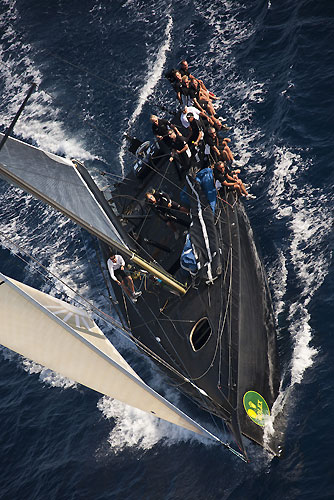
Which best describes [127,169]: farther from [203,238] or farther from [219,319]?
[219,319]

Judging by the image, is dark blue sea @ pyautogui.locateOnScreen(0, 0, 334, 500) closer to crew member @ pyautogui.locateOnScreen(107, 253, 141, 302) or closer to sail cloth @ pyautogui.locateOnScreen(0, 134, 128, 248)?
sail cloth @ pyautogui.locateOnScreen(0, 134, 128, 248)

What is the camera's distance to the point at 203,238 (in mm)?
14984

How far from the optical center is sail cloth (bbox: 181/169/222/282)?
48.3ft

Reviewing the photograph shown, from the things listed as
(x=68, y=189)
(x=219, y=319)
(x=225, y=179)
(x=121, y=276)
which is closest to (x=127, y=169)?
(x=225, y=179)

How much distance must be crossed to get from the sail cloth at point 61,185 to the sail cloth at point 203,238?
1742mm

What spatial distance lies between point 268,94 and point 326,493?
1399 centimetres

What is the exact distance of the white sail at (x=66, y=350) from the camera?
1168 centimetres

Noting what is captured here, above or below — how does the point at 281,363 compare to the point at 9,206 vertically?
above

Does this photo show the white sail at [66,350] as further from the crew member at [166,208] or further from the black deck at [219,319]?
the crew member at [166,208]

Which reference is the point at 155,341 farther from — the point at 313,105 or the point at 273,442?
the point at 313,105

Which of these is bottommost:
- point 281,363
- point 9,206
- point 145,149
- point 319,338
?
point 9,206

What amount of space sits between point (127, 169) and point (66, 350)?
1140cm

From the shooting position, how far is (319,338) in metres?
14.7

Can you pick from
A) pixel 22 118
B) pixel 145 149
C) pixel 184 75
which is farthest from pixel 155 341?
pixel 22 118
